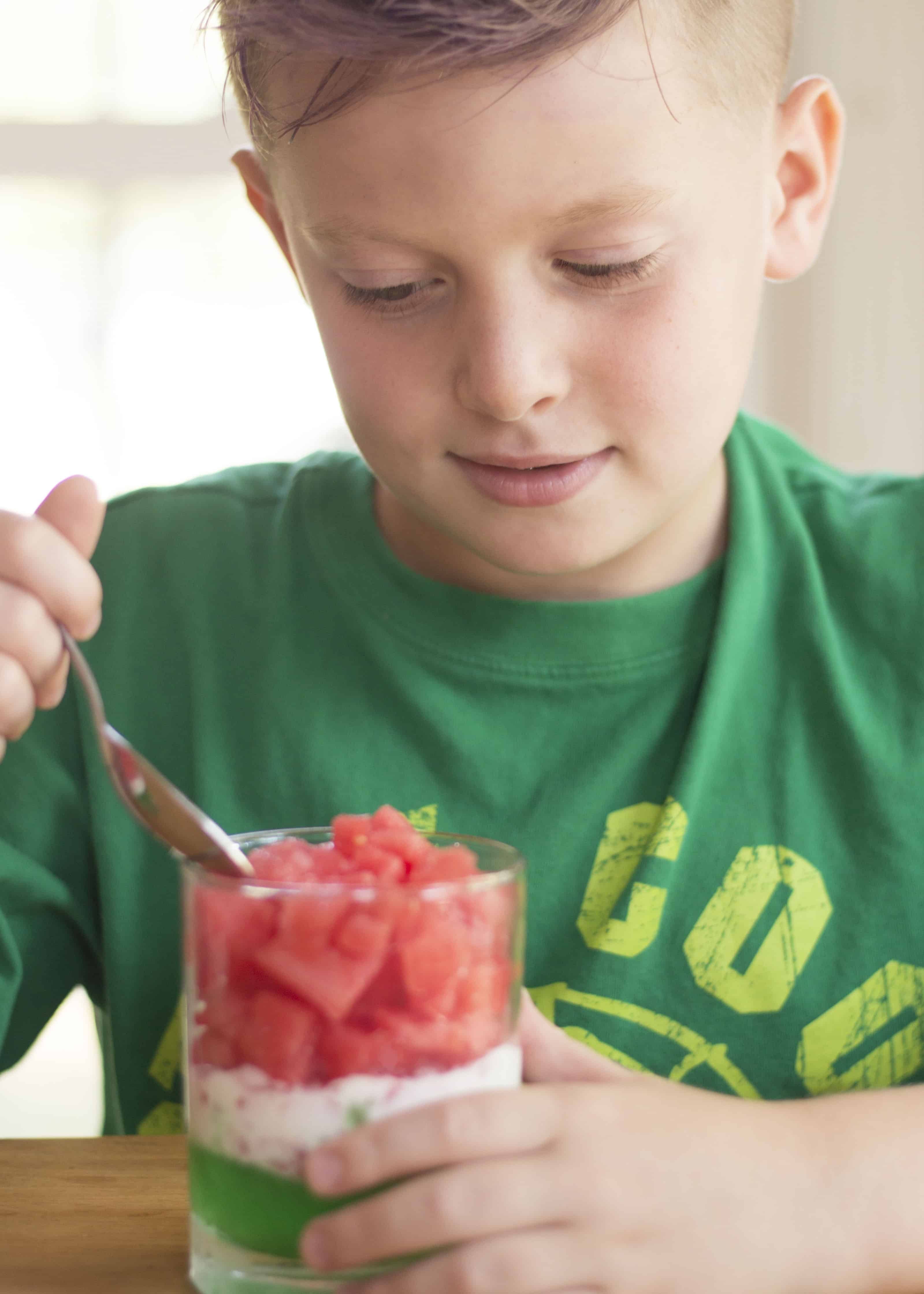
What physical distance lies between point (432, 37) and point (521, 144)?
67 mm

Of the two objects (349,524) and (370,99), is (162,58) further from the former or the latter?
(370,99)

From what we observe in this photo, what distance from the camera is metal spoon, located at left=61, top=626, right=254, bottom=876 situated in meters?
0.55

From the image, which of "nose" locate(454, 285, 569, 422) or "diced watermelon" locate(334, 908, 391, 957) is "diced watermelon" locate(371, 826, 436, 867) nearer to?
"diced watermelon" locate(334, 908, 391, 957)

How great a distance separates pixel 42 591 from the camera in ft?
2.07

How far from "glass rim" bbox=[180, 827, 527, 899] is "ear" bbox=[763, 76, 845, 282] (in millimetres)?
486

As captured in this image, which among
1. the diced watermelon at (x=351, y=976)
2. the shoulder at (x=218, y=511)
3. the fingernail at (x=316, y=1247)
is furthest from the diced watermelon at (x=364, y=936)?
the shoulder at (x=218, y=511)

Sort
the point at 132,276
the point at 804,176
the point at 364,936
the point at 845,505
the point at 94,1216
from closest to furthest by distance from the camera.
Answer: the point at 364,936 < the point at 94,1216 < the point at 804,176 < the point at 845,505 < the point at 132,276

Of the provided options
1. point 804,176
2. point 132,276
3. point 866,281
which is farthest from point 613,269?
point 132,276

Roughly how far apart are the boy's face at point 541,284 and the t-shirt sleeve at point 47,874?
321 millimetres

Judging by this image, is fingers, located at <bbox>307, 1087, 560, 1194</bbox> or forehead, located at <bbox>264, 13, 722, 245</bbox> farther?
forehead, located at <bbox>264, 13, 722, 245</bbox>

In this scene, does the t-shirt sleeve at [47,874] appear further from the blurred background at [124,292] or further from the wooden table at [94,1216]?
the blurred background at [124,292]

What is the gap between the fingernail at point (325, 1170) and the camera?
48 centimetres

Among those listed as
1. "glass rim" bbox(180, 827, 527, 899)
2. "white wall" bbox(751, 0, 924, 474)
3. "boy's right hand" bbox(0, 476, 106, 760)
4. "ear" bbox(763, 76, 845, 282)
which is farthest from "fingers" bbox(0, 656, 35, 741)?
"white wall" bbox(751, 0, 924, 474)

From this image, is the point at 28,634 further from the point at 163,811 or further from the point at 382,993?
the point at 382,993
